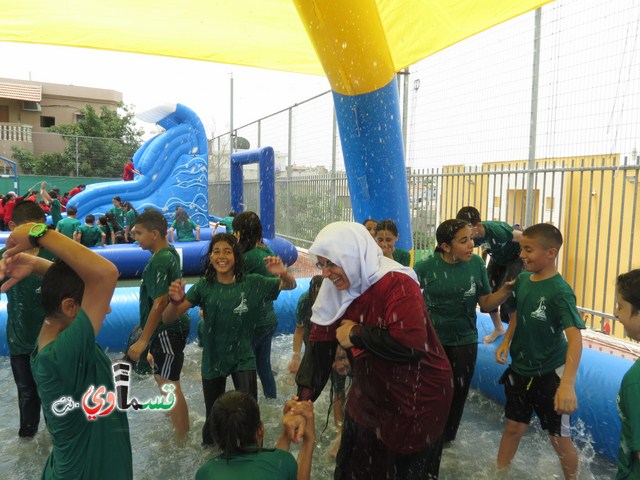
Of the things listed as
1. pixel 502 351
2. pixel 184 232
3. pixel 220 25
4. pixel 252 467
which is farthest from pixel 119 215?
pixel 252 467

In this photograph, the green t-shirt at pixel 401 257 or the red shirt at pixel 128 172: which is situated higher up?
the red shirt at pixel 128 172

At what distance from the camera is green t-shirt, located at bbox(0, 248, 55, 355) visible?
347 centimetres

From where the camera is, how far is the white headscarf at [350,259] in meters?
2.05

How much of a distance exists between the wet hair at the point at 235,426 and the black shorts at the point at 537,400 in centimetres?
191

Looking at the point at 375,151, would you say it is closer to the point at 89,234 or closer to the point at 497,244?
the point at 497,244

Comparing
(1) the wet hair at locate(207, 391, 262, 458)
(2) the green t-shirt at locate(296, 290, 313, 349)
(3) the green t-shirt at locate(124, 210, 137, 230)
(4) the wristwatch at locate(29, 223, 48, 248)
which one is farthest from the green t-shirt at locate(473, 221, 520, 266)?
(3) the green t-shirt at locate(124, 210, 137, 230)

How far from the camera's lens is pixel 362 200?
207 inches

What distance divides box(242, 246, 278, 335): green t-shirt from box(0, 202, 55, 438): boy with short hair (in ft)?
4.49

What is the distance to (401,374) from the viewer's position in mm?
2160

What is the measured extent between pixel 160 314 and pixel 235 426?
5.73 ft

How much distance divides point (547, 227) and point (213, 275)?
2.07 meters

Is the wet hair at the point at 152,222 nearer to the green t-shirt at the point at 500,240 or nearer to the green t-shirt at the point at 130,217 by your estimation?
the green t-shirt at the point at 500,240

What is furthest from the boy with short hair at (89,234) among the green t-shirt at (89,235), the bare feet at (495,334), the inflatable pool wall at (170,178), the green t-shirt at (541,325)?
the green t-shirt at (541,325)

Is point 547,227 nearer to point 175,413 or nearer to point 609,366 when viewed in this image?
point 609,366
